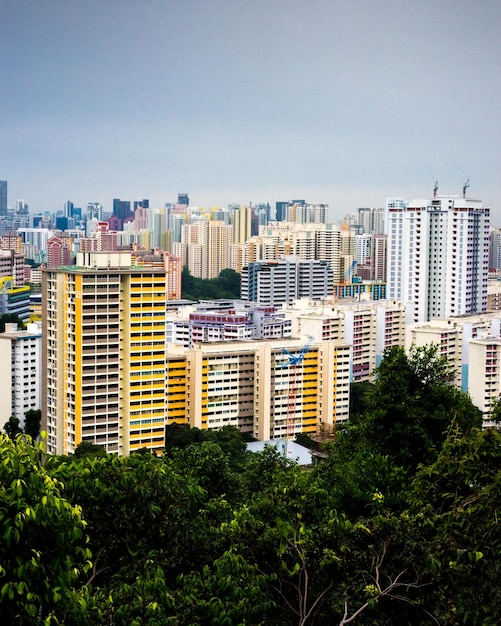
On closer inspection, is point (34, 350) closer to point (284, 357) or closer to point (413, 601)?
point (284, 357)

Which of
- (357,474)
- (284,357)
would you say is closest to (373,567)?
(357,474)

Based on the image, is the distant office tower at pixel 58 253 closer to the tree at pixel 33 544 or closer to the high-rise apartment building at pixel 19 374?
the high-rise apartment building at pixel 19 374

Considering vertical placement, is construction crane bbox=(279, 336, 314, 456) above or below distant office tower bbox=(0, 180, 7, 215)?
below

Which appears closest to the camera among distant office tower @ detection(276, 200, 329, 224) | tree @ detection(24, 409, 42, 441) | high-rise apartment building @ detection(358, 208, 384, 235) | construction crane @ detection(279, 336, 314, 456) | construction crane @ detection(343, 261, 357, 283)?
tree @ detection(24, 409, 42, 441)

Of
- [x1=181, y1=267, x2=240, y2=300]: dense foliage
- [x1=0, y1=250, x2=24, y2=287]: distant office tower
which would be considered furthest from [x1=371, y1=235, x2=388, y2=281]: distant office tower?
[x1=0, y1=250, x2=24, y2=287]: distant office tower

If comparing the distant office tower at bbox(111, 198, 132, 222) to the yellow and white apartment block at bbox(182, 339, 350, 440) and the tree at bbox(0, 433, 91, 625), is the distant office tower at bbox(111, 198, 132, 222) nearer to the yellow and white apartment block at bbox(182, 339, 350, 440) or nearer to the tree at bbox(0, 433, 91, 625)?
the yellow and white apartment block at bbox(182, 339, 350, 440)

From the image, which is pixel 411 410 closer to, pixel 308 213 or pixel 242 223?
pixel 242 223
